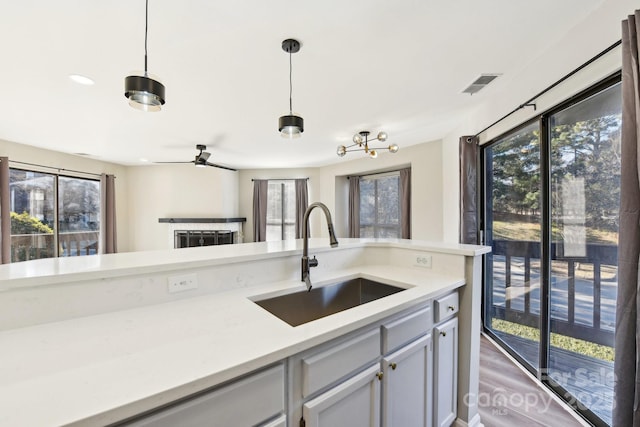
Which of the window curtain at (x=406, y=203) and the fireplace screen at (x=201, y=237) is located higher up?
the window curtain at (x=406, y=203)

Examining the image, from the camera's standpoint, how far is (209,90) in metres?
2.42

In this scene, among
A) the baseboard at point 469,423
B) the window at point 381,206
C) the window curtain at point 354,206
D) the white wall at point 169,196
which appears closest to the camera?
the baseboard at point 469,423

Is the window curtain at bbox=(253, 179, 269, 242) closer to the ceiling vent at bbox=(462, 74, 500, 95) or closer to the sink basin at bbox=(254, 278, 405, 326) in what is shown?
the ceiling vent at bbox=(462, 74, 500, 95)

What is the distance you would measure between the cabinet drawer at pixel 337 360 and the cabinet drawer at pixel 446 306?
0.51 m

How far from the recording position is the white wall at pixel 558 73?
4.71 ft

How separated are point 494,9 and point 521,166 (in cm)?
150

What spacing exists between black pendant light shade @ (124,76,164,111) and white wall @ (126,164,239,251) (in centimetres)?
503

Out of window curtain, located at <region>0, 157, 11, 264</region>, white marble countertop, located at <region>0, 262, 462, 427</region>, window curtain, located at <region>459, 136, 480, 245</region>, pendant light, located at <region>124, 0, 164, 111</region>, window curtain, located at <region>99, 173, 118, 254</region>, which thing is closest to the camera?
white marble countertop, located at <region>0, 262, 462, 427</region>

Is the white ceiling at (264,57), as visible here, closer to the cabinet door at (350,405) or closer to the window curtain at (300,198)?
the cabinet door at (350,405)

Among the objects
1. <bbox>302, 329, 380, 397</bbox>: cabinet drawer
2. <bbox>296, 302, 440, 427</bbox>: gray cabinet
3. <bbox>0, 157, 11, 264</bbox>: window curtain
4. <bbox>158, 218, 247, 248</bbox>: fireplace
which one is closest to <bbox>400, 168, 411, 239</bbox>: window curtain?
<bbox>296, 302, 440, 427</bbox>: gray cabinet

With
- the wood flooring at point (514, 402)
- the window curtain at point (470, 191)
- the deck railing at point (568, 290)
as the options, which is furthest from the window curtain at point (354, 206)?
Result: the wood flooring at point (514, 402)

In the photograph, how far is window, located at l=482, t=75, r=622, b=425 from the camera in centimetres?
164

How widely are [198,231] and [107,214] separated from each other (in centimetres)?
181

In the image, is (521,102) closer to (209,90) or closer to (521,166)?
(521,166)
